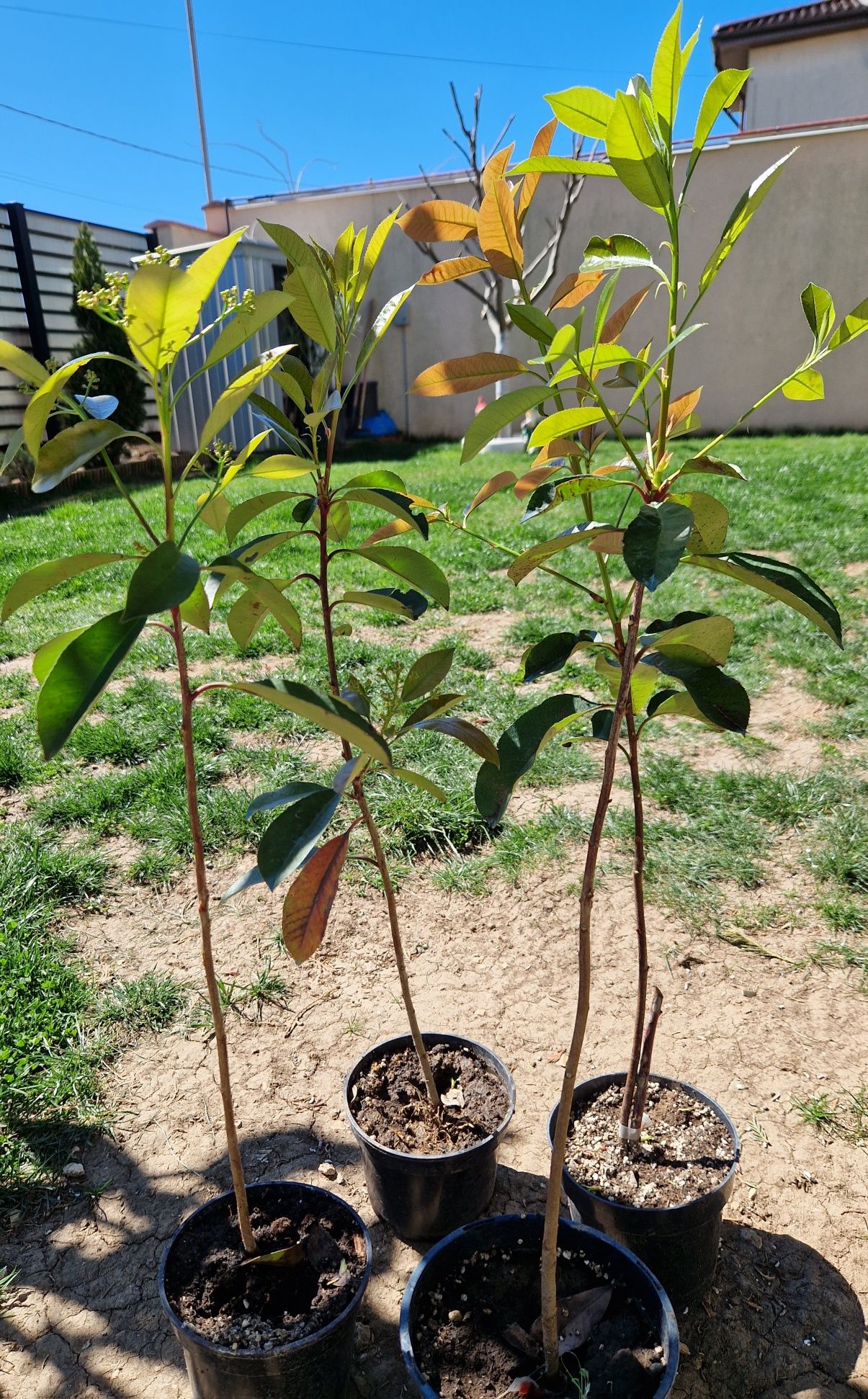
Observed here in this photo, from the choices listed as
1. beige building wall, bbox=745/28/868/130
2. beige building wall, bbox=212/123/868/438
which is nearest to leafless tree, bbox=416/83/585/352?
beige building wall, bbox=212/123/868/438

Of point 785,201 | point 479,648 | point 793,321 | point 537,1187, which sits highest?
point 785,201

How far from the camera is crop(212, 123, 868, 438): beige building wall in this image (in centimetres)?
1008

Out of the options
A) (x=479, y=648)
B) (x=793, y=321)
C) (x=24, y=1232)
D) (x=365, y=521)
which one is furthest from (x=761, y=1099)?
(x=793, y=321)

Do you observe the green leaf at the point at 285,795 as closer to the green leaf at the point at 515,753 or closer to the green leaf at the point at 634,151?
the green leaf at the point at 515,753

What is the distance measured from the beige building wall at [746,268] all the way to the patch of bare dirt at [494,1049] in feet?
28.7

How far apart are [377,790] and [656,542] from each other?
2226mm

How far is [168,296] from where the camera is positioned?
0.86 m

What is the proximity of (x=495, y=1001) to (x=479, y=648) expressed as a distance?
2274 millimetres

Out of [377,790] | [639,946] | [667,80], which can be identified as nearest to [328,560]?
[667,80]

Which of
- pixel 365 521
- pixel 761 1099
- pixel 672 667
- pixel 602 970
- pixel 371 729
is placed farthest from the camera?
pixel 365 521

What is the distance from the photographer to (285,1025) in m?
2.16

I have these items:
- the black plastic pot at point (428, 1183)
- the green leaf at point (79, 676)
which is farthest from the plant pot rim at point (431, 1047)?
the green leaf at point (79, 676)

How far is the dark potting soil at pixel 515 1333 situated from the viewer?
1238 mm

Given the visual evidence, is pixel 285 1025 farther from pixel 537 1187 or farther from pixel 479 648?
pixel 479 648
